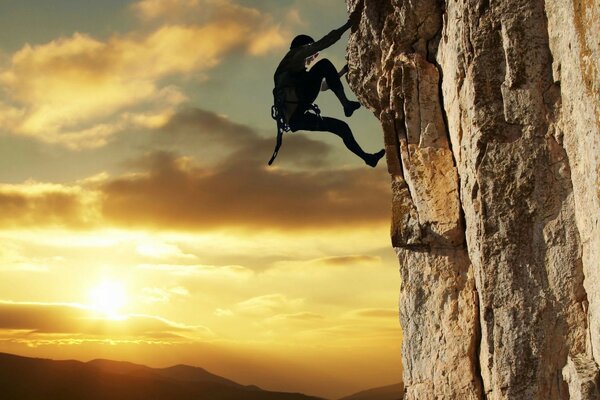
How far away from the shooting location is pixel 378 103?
46.9 feet

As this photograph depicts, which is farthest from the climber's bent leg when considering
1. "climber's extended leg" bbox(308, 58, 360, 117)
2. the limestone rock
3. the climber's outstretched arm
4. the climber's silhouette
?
the limestone rock

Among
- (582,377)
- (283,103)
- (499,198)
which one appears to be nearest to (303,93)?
(283,103)

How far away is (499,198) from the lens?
1020 centimetres

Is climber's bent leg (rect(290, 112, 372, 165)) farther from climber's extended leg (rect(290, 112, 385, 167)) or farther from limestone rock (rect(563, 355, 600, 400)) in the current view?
limestone rock (rect(563, 355, 600, 400))

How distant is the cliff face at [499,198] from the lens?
9211 millimetres

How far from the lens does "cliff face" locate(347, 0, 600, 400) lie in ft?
30.2

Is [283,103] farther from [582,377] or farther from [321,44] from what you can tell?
[582,377]

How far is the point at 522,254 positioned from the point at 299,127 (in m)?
6.74

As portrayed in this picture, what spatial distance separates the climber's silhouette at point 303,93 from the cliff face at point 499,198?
2366mm

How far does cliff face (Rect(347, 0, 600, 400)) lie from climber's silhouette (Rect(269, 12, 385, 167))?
7.76ft

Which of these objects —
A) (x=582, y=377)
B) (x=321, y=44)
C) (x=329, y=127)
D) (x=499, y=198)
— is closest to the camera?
(x=582, y=377)

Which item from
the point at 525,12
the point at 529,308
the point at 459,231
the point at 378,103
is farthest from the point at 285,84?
the point at 529,308

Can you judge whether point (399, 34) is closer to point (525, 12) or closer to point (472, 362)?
point (525, 12)

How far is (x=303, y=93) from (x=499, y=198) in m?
6.01
